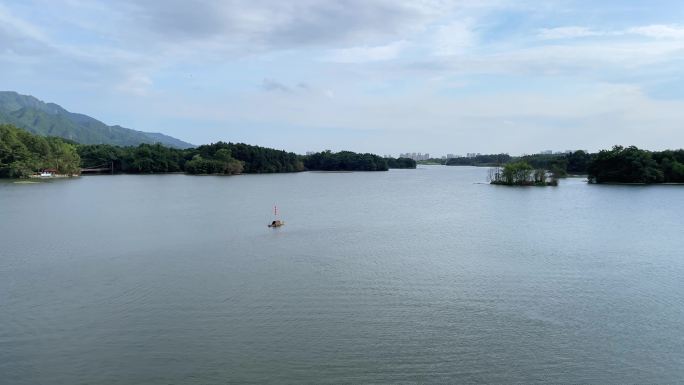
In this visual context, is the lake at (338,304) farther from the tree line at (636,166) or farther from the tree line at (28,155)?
the tree line at (28,155)

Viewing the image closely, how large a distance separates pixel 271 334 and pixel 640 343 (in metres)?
5.74

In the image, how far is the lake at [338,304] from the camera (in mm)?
6570

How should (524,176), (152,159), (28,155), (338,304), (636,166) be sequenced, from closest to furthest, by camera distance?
(338,304) → (524,176) → (636,166) → (28,155) → (152,159)

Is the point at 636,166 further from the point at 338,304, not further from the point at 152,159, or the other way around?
the point at 152,159

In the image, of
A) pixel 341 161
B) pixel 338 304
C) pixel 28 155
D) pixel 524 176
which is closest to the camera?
pixel 338 304

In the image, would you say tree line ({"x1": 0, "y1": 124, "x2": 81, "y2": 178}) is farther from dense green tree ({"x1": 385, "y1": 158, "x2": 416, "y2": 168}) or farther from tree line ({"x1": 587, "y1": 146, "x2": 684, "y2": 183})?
dense green tree ({"x1": 385, "y1": 158, "x2": 416, "y2": 168})

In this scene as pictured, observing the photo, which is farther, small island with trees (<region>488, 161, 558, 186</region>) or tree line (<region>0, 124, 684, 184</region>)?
tree line (<region>0, 124, 684, 184</region>)

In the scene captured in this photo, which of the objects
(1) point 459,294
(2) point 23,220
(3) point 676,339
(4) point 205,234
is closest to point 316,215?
(4) point 205,234

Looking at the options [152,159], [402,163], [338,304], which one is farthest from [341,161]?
[338,304]

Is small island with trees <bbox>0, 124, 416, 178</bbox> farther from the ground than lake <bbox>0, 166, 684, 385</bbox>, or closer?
farther from the ground

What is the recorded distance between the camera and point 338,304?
362 inches

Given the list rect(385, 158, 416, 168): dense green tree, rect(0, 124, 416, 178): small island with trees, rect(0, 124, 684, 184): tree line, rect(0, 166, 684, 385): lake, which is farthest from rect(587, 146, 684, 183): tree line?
rect(385, 158, 416, 168): dense green tree

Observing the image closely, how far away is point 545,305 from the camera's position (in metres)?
9.17

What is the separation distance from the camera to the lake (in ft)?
21.6
